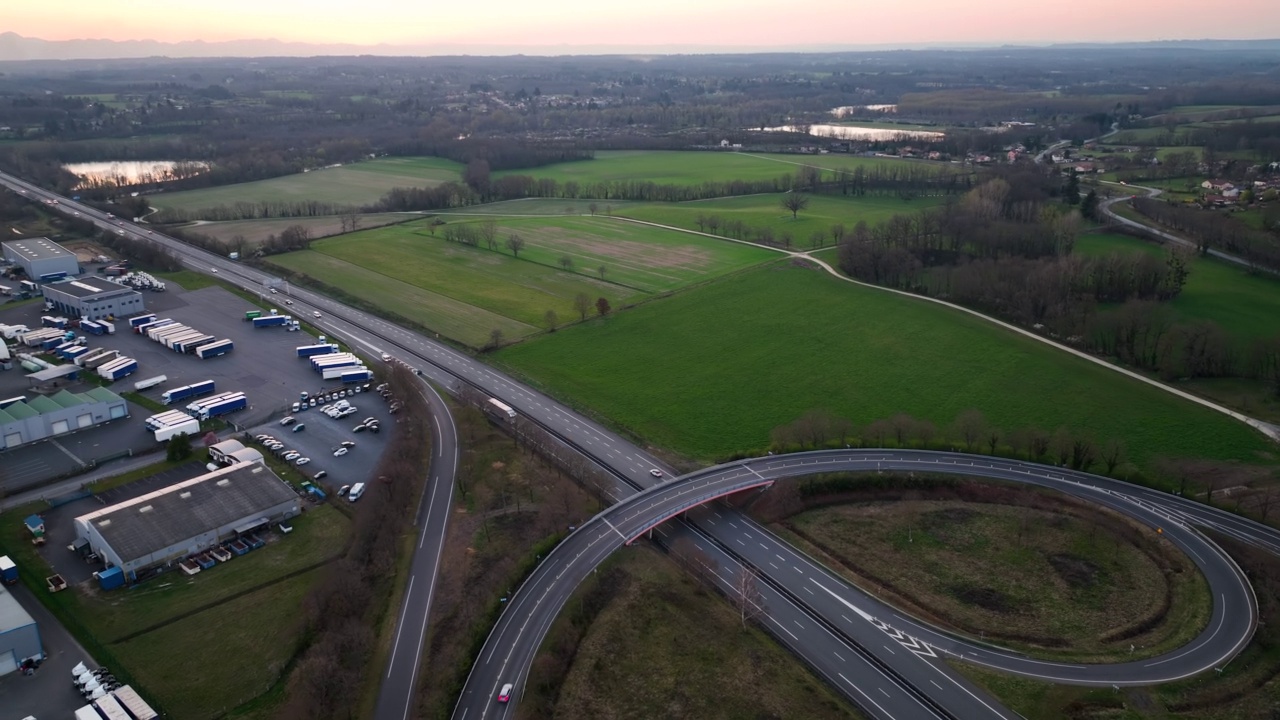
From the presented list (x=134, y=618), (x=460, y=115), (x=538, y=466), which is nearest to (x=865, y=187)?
(x=538, y=466)

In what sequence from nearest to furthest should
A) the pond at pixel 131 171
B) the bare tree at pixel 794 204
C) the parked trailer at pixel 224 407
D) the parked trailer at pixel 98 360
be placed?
the parked trailer at pixel 224 407 < the parked trailer at pixel 98 360 < the bare tree at pixel 794 204 < the pond at pixel 131 171

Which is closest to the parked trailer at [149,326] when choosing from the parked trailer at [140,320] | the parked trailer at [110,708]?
the parked trailer at [140,320]

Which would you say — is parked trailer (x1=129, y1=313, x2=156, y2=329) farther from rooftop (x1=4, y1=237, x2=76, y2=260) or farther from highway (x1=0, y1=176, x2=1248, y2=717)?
highway (x1=0, y1=176, x2=1248, y2=717)

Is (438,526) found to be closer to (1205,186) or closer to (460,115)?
(1205,186)

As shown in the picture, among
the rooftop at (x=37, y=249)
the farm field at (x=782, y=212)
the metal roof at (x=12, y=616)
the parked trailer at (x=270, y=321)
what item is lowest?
the metal roof at (x=12, y=616)

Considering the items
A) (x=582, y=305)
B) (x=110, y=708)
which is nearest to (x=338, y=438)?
(x=110, y=708)

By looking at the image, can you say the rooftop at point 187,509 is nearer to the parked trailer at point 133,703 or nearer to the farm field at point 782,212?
the parked trailer at point 133,703

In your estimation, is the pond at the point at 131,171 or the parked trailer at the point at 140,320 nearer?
the parked trailer at the point at 140,320

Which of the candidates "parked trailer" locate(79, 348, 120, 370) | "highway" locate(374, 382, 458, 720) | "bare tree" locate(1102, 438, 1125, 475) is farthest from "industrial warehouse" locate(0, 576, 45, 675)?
"bare tree" locate(1102, 438, 1125, 475)
